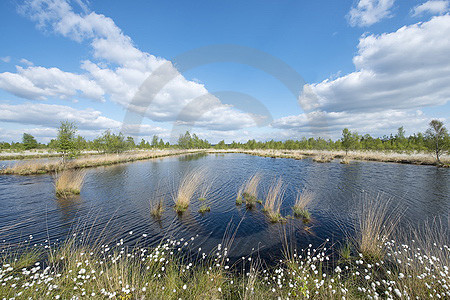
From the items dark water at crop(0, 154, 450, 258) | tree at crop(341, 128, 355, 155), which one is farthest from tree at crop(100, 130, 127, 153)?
tree at crop(341, 128, 355, 155)

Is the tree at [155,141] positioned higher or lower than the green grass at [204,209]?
higher

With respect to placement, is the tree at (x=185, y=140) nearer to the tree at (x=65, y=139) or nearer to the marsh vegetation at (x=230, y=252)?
the tree at (x=65, y=139)

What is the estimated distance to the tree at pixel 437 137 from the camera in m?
25.0

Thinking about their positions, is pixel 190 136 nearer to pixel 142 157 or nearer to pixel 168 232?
pixel 142 157

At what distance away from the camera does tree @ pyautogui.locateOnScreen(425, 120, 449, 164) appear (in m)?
25.0

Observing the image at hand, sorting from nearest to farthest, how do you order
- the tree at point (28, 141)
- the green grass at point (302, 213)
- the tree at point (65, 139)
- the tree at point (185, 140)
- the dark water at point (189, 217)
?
the dark water at point (189, 217) → the green grass at point (302, 213) → the tree at point (65, 139) → the tree at point (28, 141) → the tree at point (185, 140)

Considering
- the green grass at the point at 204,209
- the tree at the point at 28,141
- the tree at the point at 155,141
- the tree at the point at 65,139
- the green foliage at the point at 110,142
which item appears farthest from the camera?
Result: the tree at the point at 155,141

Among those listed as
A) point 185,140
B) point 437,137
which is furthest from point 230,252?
point 185,140

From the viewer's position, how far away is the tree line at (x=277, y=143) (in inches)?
874

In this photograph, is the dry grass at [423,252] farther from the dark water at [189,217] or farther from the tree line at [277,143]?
the tree line at [277,143]

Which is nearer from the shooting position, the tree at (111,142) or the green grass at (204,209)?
the green grass at (204,209)

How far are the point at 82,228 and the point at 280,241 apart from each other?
817cm

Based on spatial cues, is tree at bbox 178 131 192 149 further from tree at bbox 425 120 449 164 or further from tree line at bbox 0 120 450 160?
tree at bbox 425 120 449 164

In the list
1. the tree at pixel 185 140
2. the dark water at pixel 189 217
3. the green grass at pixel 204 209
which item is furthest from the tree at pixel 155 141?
the green grass at pixel 204 209
